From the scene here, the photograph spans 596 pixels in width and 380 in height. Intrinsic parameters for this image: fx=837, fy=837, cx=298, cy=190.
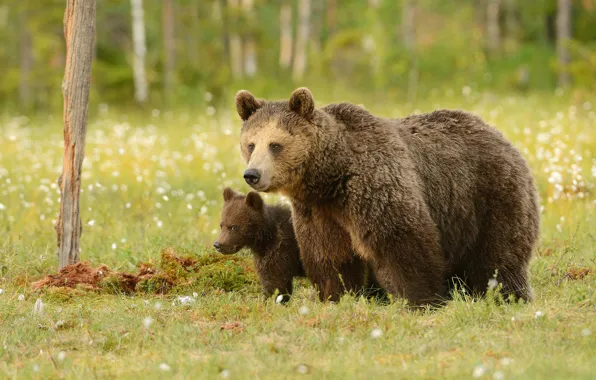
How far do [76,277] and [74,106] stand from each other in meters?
1.55

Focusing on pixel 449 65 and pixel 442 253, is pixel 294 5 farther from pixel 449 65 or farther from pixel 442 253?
pixel 442 253

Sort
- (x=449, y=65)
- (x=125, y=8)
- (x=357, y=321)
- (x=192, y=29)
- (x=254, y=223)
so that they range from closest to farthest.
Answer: (x=357, y=321), (x=254, y=223), (x=449, y=65), (x=125, y=8), (x=192, y=29)

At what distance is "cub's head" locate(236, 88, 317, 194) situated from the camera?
6245 millimetres

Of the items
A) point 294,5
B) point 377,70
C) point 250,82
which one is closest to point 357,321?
point 377,70

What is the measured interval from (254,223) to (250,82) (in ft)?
52.7

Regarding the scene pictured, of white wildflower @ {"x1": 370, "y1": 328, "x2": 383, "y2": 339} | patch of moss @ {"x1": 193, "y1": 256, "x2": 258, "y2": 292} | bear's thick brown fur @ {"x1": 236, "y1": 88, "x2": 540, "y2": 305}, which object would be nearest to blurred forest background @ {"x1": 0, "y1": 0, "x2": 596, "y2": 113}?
bear's thick brown fur @ {"x1": 236, "y1": 88, "x2": 540, "y2": 305}

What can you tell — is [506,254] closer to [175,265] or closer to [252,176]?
[252,176]

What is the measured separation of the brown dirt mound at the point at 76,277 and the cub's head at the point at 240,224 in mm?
1059

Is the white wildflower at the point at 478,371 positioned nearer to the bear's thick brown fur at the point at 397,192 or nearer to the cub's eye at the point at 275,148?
the bear's thick brown fur at the point at 397,192

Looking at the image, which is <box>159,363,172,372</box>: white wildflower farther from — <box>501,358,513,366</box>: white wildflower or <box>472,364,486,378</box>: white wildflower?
<box>501,358,513,366</box>: white wildflower

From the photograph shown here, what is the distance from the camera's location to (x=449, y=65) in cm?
2291

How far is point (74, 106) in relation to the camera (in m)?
7.59

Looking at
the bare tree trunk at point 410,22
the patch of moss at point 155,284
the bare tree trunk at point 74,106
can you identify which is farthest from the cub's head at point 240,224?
the bare tree trunk at point 410,22

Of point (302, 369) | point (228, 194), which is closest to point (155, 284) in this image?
point (228, 194)
